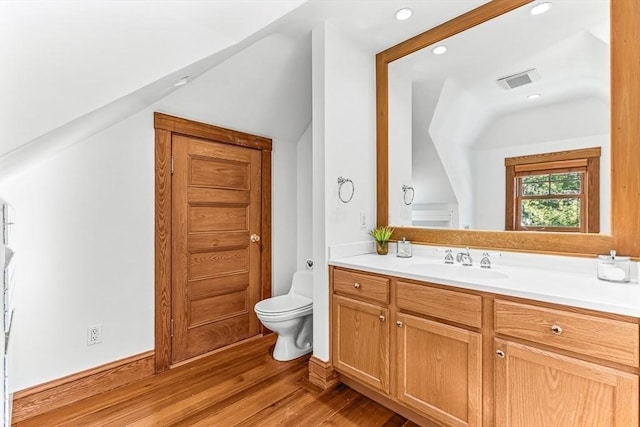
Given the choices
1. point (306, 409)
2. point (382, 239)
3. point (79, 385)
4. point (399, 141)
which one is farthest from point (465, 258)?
point (79, 385)

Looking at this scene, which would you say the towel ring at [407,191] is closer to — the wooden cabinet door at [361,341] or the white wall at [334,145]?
the white wall at [334,145]

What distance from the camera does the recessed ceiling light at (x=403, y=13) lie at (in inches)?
74.7

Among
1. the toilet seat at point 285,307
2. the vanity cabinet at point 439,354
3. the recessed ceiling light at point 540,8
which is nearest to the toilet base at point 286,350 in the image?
the toilet seat at point 285,307

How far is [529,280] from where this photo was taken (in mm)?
1409

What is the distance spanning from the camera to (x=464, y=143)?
6.81 ft

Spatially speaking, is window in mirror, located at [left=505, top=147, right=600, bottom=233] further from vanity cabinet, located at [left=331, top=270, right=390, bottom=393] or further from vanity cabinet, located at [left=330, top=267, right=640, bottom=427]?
vanity cabinet, located at [left=331, top=270, right=390, bottom=393]

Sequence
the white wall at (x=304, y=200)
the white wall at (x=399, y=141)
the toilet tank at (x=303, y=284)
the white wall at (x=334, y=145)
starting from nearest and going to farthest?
the white wall at (x=334, y=145)
the white wall at (x=399, y=141)
the toilet tank at (x=303, y=284)
the white wall at (x=304, y=200)

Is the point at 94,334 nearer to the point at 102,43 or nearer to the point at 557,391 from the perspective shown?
the point at 102,43

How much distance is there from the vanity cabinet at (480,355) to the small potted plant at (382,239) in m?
0.41

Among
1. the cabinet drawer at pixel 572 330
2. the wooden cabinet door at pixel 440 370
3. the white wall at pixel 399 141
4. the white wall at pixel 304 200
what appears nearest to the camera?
the cabinet drawer at pixel 572 330

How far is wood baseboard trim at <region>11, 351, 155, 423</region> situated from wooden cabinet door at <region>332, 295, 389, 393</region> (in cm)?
133

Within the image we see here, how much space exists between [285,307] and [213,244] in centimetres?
79

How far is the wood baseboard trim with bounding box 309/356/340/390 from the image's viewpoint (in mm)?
1994

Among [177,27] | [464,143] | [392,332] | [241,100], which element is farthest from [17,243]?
[464,143]
